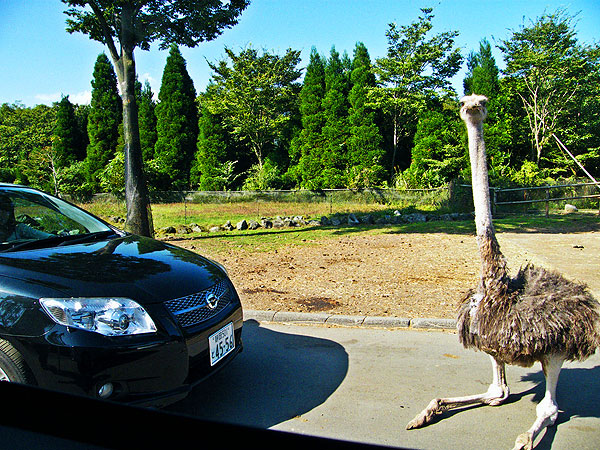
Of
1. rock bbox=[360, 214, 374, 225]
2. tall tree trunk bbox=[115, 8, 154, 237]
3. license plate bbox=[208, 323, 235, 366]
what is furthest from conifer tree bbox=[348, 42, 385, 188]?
license plate bbox=[208, 323, 235, 366]

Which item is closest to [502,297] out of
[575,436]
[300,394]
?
[575,436]

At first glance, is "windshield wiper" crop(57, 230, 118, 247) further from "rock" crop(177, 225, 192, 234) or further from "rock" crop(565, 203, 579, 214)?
"rock" crop(565, 203, 579, 214)

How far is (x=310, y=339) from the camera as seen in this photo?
16.7ft

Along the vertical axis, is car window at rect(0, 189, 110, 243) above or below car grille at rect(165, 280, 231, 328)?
above

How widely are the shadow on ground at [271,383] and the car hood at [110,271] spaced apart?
85cm

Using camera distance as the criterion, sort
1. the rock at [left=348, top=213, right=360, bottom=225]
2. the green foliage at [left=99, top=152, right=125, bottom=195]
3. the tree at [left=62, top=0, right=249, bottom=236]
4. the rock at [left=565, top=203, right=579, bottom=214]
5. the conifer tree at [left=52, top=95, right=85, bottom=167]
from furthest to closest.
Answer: the conifer tree at [left=52, top=95, right=85, bottom=167] < the green foliage at [left=99, top=152, right=125, bottom=195] < the rock at [left=565, top=203, right=579, bottom=214] < the rock at [left=348, top=213, right=360, bottom=225] < the tree at [left=62, top=0, right=249, bottom=236]

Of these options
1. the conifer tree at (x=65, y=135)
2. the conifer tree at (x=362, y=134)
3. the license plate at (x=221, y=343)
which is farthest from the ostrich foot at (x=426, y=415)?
the conifer tree at (x=65, y=135)

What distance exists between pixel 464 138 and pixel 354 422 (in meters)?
23.7

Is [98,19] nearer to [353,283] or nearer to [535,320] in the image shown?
[353,283]

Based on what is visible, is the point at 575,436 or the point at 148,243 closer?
the point at 575,436

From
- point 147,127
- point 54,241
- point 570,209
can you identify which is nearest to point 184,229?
point 54,241

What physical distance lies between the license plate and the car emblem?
20 centimetres

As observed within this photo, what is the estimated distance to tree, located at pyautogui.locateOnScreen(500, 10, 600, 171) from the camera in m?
23.5

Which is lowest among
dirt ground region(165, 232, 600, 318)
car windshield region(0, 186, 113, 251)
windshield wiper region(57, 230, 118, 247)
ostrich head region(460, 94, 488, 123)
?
dirt ground region(165, 232, 600, 318)
